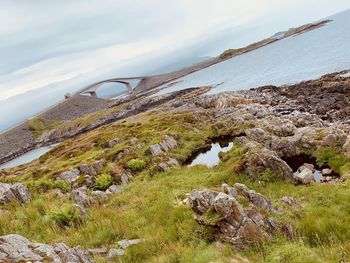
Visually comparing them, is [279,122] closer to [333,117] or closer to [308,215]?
[333,117]

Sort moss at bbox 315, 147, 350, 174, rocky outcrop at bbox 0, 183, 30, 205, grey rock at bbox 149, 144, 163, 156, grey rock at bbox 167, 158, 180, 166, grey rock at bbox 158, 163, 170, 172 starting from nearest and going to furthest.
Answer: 1. rocky outcrop at bbox 0, 183, 30, 205
2. moss at bbox 315, 147, 350, 174
3. grey rock at bbox 158, 163, 170, 172
4. grey rock at bbox 167, 158, 180, 166
5. grey rock at bbox 149, 144, 163, 156

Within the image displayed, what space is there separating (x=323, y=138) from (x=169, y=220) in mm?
15441

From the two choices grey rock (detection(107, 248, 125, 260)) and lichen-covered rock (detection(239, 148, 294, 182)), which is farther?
lichen-covered rock (detection(239, 148, 294, 182))

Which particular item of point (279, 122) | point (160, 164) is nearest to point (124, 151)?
point (160, 164)

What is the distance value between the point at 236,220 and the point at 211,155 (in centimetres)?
2342

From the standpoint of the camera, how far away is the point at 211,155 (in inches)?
1385

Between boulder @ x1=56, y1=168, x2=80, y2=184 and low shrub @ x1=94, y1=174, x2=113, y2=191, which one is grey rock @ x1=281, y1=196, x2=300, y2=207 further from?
boulder @ x1=56, y1=168, x2=80, y2=184

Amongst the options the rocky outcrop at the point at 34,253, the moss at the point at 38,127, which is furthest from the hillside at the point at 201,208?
the moss at the point at 38,127

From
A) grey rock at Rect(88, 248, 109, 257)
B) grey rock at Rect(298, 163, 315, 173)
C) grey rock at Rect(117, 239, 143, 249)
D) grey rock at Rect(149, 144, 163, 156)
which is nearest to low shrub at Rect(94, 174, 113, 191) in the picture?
grey rock at Rect(149, 144, 163, 156)

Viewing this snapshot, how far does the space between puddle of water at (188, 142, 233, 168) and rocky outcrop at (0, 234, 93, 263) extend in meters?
21.1

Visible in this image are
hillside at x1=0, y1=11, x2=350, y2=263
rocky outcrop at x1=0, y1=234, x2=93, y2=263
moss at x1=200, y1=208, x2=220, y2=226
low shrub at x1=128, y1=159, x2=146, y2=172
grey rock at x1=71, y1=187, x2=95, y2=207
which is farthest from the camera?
low shrub at x1=128, y1=159, x2=146, y2=172

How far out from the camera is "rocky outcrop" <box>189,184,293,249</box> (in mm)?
11289

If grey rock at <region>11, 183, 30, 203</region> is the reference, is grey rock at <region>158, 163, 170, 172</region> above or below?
below

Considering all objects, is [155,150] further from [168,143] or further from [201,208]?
[201,208]
